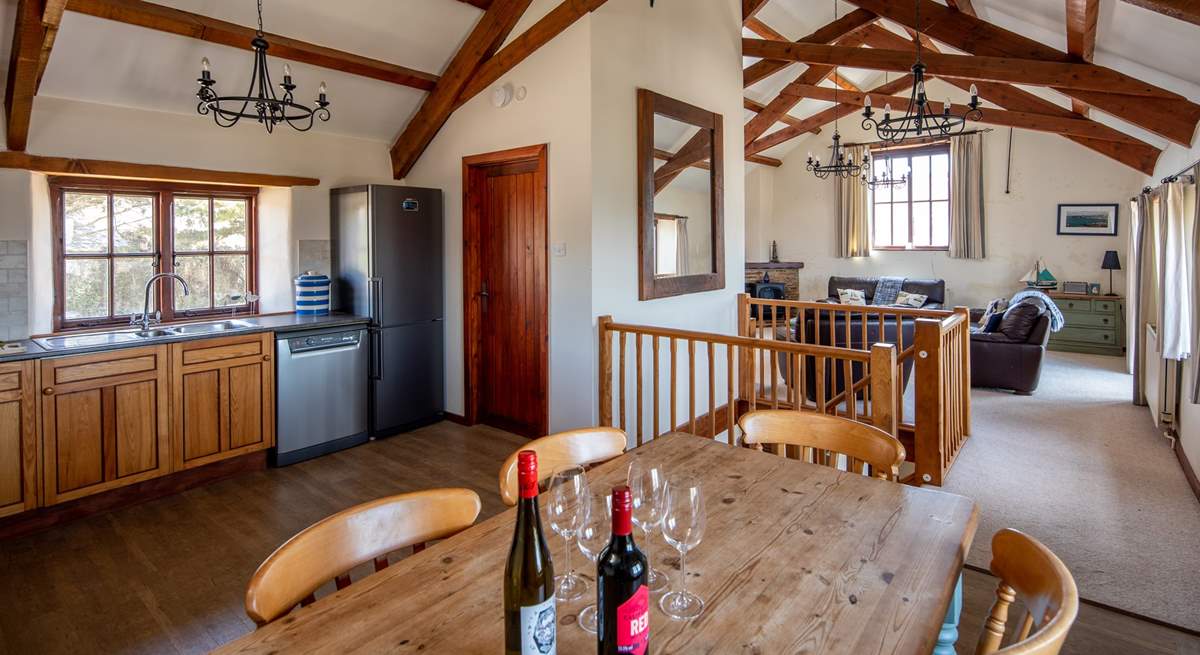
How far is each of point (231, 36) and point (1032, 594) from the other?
14.7 ft

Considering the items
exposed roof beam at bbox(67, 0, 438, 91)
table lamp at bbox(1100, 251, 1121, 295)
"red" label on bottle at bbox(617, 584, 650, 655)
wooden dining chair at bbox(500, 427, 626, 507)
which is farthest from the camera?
table lamp at bbox(1100, 251, 1121, 295)

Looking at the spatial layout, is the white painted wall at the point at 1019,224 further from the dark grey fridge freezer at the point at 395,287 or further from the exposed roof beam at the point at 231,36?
the exposed roof beam at the point at 231,36

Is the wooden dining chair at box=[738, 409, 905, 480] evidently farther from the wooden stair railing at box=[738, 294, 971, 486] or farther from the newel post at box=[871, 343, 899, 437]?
the wooden stair railing at box=[738, 294, 971, 486]

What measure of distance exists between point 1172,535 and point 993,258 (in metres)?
7.38

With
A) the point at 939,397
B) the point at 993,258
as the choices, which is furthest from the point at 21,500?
the point at 993,258

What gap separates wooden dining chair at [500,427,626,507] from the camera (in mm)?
1815

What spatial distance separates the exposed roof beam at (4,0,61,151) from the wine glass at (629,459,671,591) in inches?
136

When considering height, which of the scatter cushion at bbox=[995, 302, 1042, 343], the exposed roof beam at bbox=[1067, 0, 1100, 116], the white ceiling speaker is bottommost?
the scatter cushion at bbox=[995, 302, 1042, 343]

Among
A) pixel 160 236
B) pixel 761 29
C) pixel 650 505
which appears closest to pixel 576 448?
pixel 650 505

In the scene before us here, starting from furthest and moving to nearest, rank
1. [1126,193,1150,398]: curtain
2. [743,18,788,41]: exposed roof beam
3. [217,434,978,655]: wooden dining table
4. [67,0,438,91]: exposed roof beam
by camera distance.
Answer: [743,18,788,41]: exposed roof beam, [1126,193,1150,398]: curtain, [67,0,438,91]: exposed roof beam, [217,434,978,655]: wooden dining table

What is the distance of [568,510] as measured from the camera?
1203 mm

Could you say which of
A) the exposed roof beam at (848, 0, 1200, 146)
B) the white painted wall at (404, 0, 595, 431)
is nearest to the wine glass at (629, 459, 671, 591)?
the white painted wall at (404, 0, 595, 431)

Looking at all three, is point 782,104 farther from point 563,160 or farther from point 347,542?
point 347,542

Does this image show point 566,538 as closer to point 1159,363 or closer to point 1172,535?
point 1172,535
